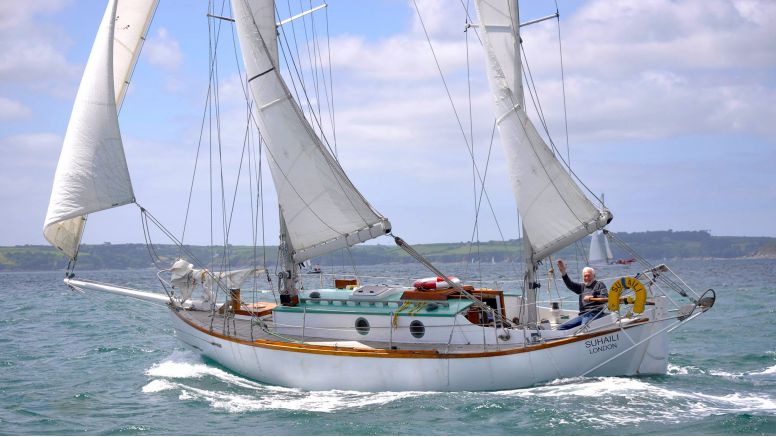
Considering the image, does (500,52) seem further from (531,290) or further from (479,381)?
(479,381)

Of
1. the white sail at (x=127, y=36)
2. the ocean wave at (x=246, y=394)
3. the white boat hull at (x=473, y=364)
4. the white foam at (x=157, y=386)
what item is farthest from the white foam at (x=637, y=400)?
the white sail at (x=127, y=36)

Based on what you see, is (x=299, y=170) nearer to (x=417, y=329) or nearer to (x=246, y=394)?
(x=417, y=329)

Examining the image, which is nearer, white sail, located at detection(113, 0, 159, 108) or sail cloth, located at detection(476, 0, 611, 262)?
sail cloth, located at detection(476, 0, 611, 262)

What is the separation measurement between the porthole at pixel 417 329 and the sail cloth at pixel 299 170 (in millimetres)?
2566

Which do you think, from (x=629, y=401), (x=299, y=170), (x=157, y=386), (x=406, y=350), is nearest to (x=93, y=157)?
(x=299, y=170)

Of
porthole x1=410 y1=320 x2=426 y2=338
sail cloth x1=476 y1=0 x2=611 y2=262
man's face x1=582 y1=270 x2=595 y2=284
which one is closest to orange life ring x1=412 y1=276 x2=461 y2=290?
porthole x1=410 y1=320 x2=426 y2=338

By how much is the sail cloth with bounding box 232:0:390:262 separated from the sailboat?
0.03 metres

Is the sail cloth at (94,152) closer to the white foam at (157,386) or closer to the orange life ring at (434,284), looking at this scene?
the white foam at (157,386)

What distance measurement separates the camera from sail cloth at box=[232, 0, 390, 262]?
2358 centimetres

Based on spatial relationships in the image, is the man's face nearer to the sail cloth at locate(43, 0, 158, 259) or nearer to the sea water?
the sea water

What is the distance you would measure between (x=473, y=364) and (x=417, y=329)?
2.15 m

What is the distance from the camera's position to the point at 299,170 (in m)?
23.9

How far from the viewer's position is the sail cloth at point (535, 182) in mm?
22859

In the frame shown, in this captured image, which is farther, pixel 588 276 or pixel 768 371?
A: pixel 768 371
